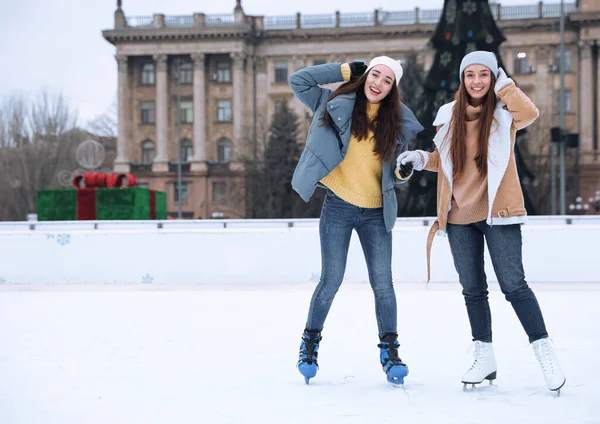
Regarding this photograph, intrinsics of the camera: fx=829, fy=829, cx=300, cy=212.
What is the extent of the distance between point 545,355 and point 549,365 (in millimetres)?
65

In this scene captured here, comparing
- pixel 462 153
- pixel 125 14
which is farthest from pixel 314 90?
pixel 125 14

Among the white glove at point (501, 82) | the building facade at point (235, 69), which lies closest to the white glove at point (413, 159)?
the white glove at point (501, 82)

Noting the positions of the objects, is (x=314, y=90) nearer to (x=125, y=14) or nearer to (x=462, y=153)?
(x=462, y=153)

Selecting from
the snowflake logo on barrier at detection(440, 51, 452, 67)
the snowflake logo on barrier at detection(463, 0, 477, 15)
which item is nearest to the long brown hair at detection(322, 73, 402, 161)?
the snowflake logo on barrier at detection(440, 51, 452, 67)

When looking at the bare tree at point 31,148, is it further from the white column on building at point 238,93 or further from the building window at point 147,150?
the white column on building at point 238,93

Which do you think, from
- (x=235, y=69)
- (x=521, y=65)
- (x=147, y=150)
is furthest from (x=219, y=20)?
(x=521, y=65)

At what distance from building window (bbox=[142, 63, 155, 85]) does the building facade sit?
0.24ft

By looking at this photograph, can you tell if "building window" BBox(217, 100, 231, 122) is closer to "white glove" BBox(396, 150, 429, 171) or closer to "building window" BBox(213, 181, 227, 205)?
"building window" BBox(213, 181, 227, 205)

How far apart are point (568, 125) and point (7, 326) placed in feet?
173

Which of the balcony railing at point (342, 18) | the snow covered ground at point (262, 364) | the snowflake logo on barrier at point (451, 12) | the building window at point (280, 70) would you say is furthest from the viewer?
the building window at point (280, 70)

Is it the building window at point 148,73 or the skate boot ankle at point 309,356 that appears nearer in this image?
the skate boot ankle at point 309,356

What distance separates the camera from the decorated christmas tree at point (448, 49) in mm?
18453

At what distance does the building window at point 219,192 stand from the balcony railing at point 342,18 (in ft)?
36.3

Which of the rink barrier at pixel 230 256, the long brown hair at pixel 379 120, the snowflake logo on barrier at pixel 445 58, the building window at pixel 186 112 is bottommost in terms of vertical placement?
the rink barrier at pixel 230 256
